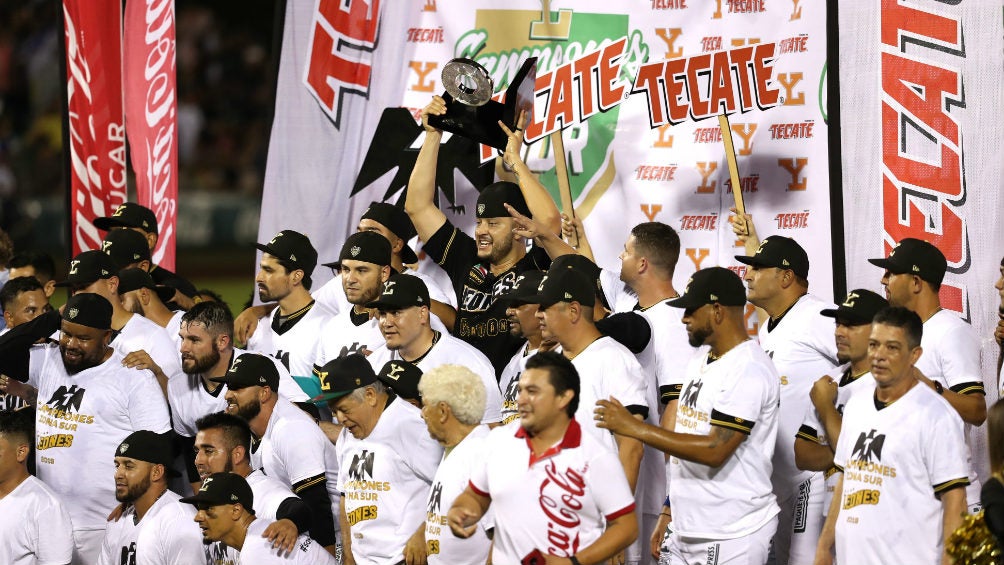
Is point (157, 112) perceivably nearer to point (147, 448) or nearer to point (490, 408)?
point (147, 448)

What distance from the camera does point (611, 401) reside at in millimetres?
5617

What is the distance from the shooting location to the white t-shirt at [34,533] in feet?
23.8

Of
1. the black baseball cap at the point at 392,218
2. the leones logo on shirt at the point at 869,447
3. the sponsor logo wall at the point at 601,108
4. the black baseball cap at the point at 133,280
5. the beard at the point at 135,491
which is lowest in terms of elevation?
the beard at the point at 135,491

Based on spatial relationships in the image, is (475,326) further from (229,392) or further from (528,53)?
(528,53)

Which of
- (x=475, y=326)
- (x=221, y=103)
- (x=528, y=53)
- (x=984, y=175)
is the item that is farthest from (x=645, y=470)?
(x=221, y=103)

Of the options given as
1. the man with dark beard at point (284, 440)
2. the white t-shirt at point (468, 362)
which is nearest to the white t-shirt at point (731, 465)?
the white t-shirt at point (468, 362)

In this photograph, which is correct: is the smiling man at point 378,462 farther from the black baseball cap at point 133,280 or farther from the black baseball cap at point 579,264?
the black baseball cap at point 133,280

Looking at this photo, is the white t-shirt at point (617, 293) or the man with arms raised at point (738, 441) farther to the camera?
the white t-shirt at point (617, 293)

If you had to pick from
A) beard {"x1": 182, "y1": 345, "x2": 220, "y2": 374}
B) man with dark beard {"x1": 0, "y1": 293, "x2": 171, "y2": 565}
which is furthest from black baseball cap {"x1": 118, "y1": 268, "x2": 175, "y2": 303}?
beard {"x1": 182, "y1": 345, "x2": 220, "y2": 374}

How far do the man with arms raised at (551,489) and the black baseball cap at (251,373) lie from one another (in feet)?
7.13

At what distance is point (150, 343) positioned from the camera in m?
8.18

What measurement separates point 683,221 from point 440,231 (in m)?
1.53

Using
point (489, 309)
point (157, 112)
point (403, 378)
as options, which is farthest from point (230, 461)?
point (157, 112)

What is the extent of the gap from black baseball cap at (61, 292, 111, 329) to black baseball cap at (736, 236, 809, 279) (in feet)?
11.7
